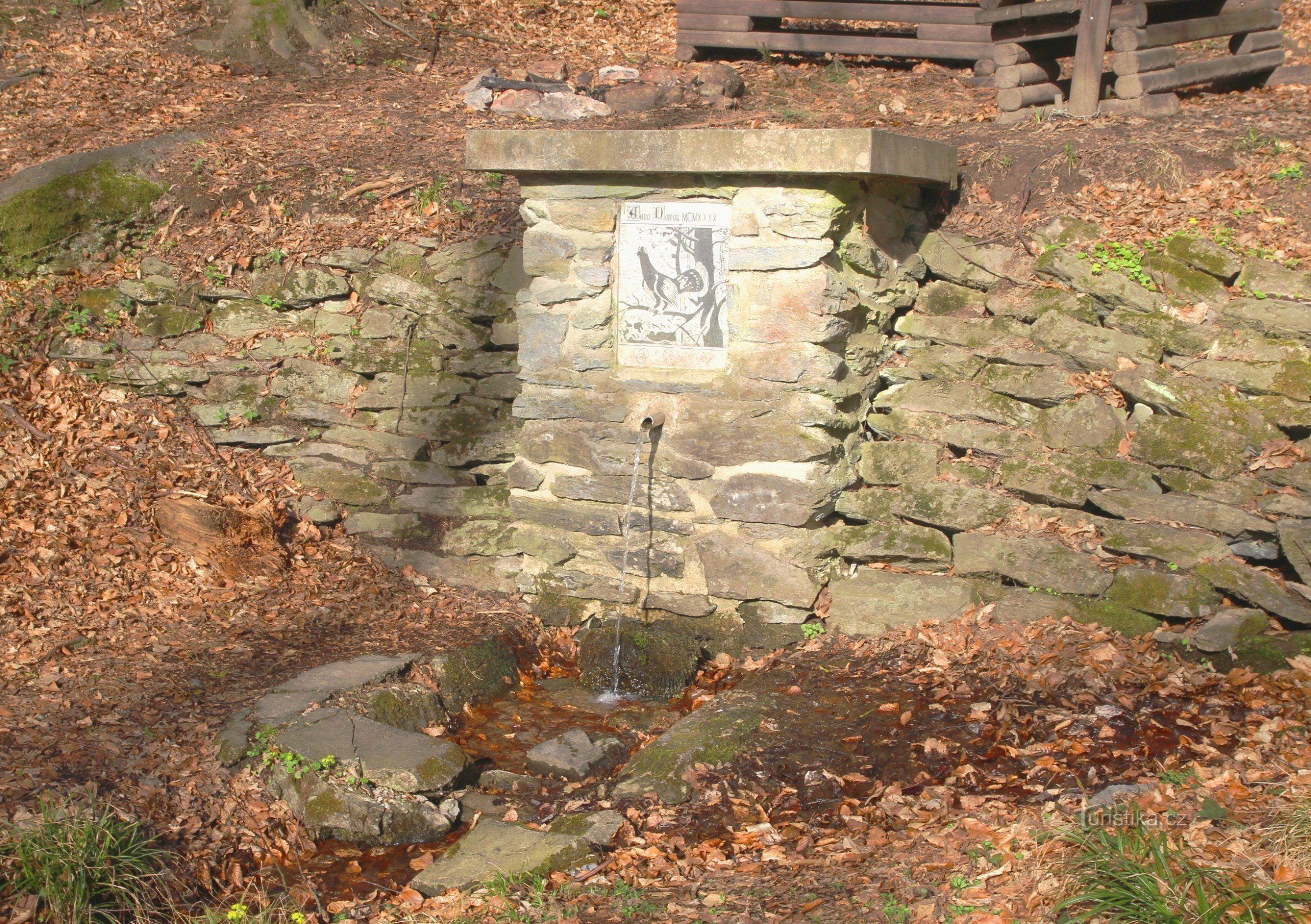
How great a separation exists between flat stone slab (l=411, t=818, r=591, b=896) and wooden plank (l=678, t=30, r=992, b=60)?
696cm

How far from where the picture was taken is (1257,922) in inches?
103

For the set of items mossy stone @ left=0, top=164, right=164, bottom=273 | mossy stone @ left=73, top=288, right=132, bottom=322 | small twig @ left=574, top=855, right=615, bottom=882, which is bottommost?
small twig @ left=574, top=855, right=615, bottom=882

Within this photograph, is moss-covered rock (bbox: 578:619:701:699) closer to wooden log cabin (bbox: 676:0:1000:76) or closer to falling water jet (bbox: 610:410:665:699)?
falling water jet (bbox: 610:410:665:699)

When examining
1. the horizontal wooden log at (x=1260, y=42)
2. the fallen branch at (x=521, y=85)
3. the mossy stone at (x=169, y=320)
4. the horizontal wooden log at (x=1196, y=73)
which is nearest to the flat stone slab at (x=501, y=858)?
the mossy stone at (x=169, y=320)

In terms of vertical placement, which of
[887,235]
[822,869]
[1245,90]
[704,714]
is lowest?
[704,714]

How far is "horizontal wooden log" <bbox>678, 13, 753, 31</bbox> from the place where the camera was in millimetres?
8922

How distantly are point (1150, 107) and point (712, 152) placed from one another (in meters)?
3.44

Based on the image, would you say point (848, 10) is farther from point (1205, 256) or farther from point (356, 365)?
point (356, 365)

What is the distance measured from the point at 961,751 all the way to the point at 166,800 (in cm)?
297

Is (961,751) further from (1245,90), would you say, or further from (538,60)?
(538,60)

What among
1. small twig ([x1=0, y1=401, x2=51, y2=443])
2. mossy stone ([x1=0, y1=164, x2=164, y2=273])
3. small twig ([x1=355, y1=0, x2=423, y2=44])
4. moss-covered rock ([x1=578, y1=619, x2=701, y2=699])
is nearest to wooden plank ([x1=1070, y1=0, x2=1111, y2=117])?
moss-covered rock ([x1=578, y1=619, x2=701, y2=699])

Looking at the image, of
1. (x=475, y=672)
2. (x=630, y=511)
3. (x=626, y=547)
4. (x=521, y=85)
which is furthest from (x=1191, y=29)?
(x=475, y=672)

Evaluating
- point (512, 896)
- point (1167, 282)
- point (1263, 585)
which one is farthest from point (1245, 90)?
point (512, 896)

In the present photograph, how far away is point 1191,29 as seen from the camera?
7.03 metres
